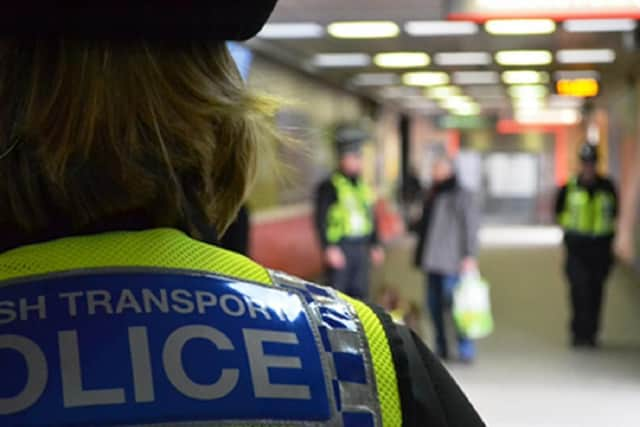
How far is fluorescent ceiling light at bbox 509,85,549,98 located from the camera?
20.8m

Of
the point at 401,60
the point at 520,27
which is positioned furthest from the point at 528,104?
the point at 520,27

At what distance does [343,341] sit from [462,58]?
14.5 metres

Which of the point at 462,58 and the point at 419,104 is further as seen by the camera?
the point at 419,104

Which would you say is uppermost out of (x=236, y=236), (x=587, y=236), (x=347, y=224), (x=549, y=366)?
(x=236, y=236)

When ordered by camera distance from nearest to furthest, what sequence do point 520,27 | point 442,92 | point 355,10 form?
point 355,10 → point 520,27 → point 442,92

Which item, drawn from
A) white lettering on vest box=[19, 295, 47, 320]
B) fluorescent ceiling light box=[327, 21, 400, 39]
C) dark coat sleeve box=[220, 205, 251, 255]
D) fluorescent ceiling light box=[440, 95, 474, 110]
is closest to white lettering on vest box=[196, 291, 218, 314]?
white lettering on vest box=[19, 295, 47, 320]

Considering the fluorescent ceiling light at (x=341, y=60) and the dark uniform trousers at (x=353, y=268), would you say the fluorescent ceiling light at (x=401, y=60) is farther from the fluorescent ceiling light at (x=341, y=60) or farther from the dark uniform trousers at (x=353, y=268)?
the dark uniform trousers at (x=353, y=268)

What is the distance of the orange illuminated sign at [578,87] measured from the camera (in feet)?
50.5

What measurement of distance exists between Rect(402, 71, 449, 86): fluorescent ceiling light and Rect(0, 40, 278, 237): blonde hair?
54.0 feet

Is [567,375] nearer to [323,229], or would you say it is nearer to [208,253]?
[323,229]

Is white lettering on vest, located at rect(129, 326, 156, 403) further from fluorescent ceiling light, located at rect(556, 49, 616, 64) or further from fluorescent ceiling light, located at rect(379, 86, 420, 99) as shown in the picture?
fluorescent ceiling light, located at rect(379, 86, 420, 99)

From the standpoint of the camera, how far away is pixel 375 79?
18.9 m

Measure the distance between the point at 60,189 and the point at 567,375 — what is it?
7.64m

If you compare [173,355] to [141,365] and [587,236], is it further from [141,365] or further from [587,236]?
[587,236]
